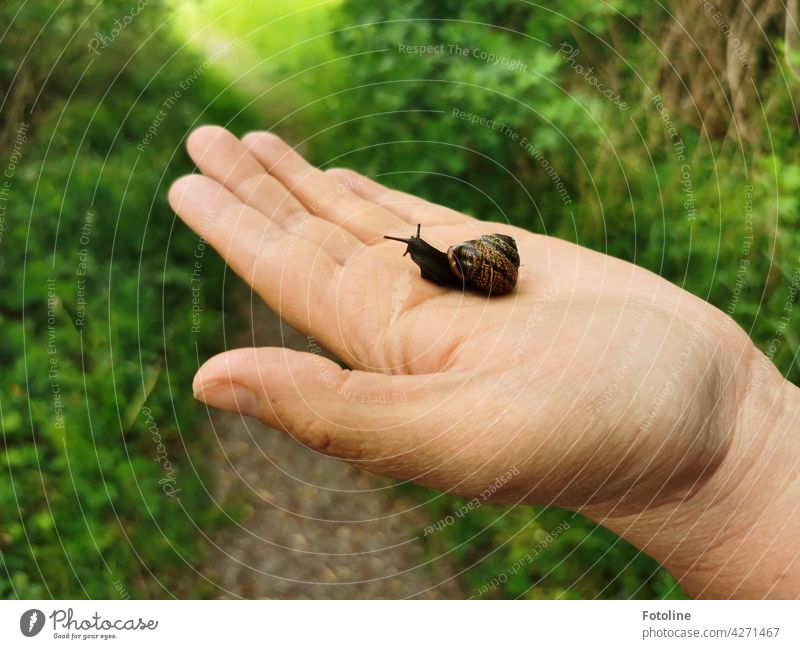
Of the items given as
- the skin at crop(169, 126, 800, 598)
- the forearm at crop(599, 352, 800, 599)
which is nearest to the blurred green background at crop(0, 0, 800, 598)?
the forearm at crop(599, 352, 800, 599)

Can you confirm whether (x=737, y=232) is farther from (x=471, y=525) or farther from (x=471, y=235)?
(x=471, y=525)

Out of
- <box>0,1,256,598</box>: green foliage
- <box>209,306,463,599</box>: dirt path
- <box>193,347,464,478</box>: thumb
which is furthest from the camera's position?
<box>209,306,463,599</box>: dirt path

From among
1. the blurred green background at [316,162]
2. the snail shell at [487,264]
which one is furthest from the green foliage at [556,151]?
the snail shell at [487,264]

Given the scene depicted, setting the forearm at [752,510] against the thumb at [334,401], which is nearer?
the thumb at [334,401]

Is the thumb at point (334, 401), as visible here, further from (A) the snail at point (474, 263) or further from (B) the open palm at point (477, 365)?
(A) the snail at point (474, 263)

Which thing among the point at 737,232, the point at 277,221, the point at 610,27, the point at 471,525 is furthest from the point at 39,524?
the point at 610,27

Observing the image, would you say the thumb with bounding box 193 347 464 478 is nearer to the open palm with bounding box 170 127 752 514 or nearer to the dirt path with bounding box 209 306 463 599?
the open palm with bounding box 170 127 752 514

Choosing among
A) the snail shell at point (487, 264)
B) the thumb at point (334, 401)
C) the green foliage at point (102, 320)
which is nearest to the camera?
the thumb at point (334, 401)

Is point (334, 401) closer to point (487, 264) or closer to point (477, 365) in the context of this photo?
point (477, 365)
